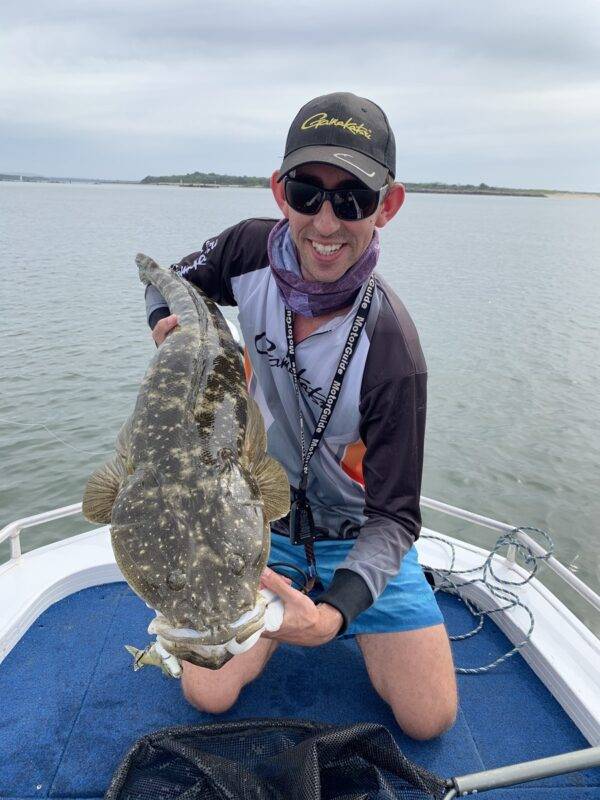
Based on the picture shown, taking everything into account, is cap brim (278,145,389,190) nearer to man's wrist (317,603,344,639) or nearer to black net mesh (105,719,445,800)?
man's wrist (317,603,344,639)

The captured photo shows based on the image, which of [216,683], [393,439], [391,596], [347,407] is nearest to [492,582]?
[391,596]

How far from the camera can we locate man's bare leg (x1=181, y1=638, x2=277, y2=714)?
341 cm

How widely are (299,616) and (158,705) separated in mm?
1452

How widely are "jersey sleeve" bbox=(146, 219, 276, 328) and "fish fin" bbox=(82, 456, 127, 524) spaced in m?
1.37

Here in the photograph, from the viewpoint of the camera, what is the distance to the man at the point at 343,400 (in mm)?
3072

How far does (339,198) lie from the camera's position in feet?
10.1

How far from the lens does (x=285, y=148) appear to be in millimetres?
3221

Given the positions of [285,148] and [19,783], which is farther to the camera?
[285,148]

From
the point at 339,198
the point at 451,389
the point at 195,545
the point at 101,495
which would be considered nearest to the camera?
the point at 195,545

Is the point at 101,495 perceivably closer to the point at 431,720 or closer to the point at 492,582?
the point at 431,720

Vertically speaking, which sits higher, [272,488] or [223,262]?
[223,262]

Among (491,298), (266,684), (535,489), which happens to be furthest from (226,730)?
(491,298)

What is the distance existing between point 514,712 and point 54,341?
565 inches

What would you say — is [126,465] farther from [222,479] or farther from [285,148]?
[285,148]
